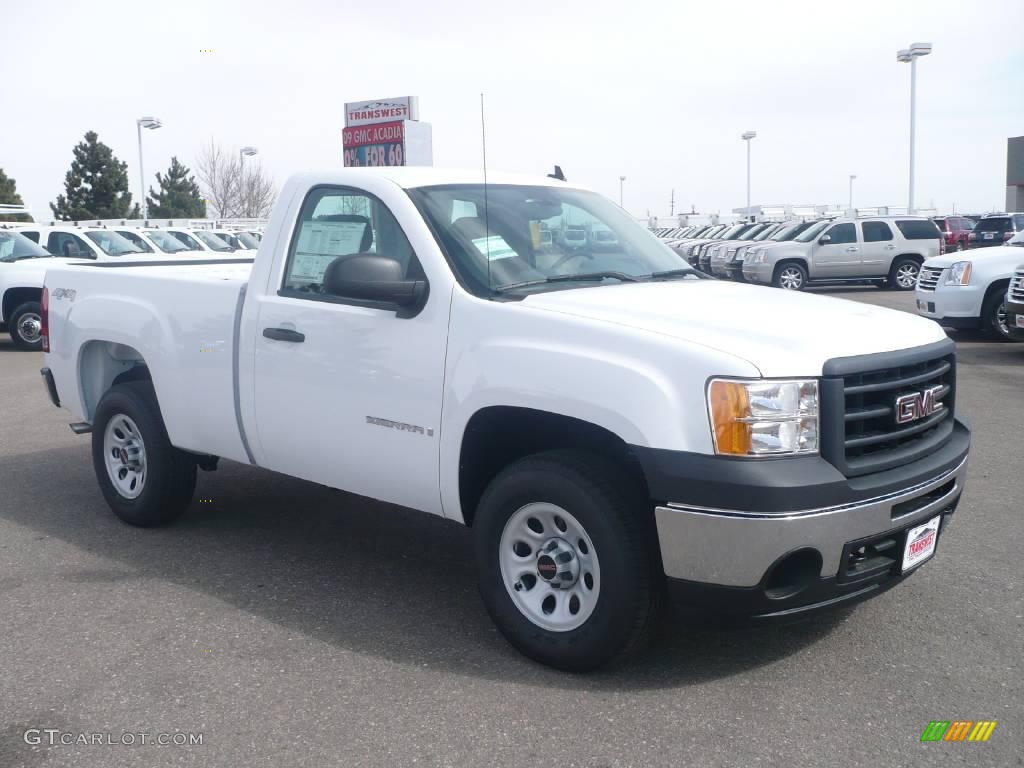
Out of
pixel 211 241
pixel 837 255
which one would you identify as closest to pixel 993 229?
pixel 837 255

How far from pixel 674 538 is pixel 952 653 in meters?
1.42

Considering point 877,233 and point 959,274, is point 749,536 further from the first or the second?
point 877,233

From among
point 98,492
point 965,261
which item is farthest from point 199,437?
point 965,261

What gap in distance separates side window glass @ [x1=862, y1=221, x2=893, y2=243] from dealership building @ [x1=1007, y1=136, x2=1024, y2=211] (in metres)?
41.0

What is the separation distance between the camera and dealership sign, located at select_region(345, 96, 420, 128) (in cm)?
1738

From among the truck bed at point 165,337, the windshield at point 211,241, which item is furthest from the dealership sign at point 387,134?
the windshield at point 211,241

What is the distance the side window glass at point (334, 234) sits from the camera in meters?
4.85

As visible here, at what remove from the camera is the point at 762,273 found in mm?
25875

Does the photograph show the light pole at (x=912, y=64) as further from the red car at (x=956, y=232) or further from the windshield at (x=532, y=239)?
the windshield at (x=532, y=239)

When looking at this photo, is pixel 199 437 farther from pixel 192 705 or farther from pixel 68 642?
pixel 192 705

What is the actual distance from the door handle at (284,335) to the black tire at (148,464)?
1206mm

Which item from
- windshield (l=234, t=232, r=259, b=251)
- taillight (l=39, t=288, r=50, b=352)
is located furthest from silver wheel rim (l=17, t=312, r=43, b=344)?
windshield (l=234, t=232, r=259, b=251)

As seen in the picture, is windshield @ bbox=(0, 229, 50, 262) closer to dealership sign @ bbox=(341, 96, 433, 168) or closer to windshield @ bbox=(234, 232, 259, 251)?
dealership sign @ bbox=(341, 96, 433, 168)

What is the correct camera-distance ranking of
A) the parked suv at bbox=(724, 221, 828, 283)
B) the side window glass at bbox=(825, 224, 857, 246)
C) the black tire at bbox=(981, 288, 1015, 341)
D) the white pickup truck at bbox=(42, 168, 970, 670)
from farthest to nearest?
the parked suv at bbox=(724, 221, 828, 283) → the side window glass at bbox=(825, 224, 857, 246) → the black tire at bbox=(981, 288, 1015, 341) → the white pickup truck at bbox=(42, 168, 970, 670)
